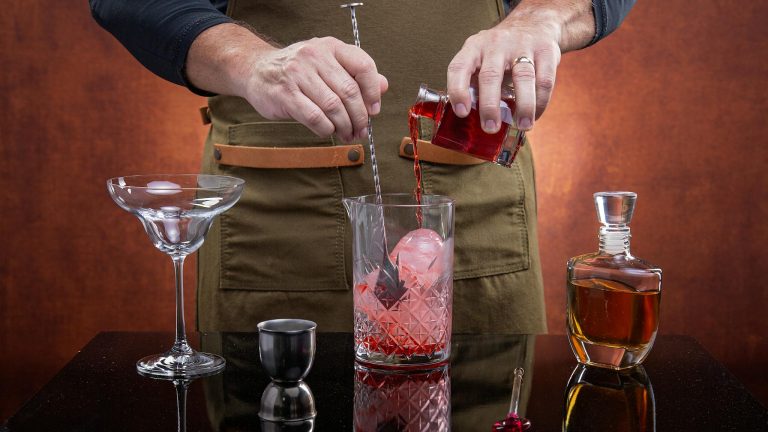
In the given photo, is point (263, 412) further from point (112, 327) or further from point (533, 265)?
point (112, 327)

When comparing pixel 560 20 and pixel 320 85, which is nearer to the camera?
pixel 320 85

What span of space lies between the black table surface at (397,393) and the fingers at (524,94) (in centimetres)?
28

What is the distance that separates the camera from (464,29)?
1.53 meters

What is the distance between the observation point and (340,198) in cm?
150

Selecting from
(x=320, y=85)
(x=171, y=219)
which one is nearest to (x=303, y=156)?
(x=320, y=85)

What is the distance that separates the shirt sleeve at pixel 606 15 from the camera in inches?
57.9

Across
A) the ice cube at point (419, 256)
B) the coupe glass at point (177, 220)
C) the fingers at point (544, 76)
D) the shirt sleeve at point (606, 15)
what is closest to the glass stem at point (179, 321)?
the coupe glass at point (177, 220)

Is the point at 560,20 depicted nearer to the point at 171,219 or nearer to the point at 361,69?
the point at 361,69

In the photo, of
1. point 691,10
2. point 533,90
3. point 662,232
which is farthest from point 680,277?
point 533,90

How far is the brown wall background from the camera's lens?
9.55 feet

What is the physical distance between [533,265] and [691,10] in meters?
1.65

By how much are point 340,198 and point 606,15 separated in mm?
507

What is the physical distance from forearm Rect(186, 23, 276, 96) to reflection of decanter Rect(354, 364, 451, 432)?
0.47 meters

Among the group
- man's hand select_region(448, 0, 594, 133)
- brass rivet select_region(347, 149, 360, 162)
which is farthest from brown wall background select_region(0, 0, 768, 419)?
man's hand select_region(448, 0, 594, 133)
